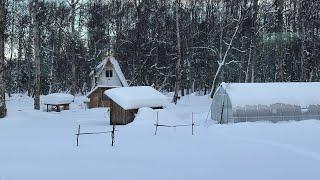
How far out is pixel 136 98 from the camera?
31.4 metres

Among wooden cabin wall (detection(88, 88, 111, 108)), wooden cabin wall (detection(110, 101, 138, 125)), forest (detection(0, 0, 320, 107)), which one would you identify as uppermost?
forest (detection(0, 0, 320, 107))

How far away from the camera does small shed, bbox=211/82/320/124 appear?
97.6 ft

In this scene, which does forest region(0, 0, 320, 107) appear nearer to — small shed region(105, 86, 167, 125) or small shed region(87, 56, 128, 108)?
small shed region(87, 56, 128, 108)

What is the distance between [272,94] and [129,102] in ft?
30.7

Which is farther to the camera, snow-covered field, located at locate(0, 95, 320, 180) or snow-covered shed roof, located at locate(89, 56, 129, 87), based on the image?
snow-covered shed roof, located at locate(89, 56, 129, 87)

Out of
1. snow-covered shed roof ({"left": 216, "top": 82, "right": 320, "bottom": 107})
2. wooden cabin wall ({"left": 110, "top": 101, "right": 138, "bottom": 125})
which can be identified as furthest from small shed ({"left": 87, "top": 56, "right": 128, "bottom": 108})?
snow-covered shed roof ({"left": 216, "top": 82, "right": 320, "bottom": 107})

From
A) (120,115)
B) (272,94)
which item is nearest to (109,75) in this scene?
(120,115)

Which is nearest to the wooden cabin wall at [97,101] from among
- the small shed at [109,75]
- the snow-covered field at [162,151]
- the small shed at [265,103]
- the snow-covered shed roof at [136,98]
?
the small shed at [109,75]

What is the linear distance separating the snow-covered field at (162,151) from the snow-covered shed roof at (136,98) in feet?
4.02

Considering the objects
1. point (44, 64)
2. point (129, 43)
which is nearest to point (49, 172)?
point (129, 43)

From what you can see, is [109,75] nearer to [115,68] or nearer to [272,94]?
[115,68]

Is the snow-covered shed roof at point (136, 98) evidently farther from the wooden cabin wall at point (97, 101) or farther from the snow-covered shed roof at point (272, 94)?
the wooden cabin wall at point (97, 101)

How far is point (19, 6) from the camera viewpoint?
63094mm

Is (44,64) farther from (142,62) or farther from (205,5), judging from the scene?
(205,5)
